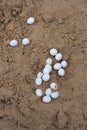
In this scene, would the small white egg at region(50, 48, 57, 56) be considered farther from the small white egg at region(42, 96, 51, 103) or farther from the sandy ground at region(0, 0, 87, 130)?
the small white egg at region(42, 96, 51, 103)

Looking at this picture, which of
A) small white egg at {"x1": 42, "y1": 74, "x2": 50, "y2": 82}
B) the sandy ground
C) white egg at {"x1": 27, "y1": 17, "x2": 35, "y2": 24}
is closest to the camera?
the sandy ground

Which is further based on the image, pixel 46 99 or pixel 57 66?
pixel 57 66

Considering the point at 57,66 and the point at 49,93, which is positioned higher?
the point at 57,66

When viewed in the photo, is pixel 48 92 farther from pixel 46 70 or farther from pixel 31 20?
pixel 31 20

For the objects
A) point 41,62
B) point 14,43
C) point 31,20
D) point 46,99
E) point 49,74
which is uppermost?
point 31,20

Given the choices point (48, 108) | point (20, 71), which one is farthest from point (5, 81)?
point (48, 108)

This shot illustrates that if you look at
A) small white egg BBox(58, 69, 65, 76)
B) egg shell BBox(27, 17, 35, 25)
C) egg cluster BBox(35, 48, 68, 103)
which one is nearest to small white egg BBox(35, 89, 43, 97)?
egg cluster BBox(35, 48, 68, 103)

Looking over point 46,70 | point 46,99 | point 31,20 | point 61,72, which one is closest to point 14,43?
point 31,20
